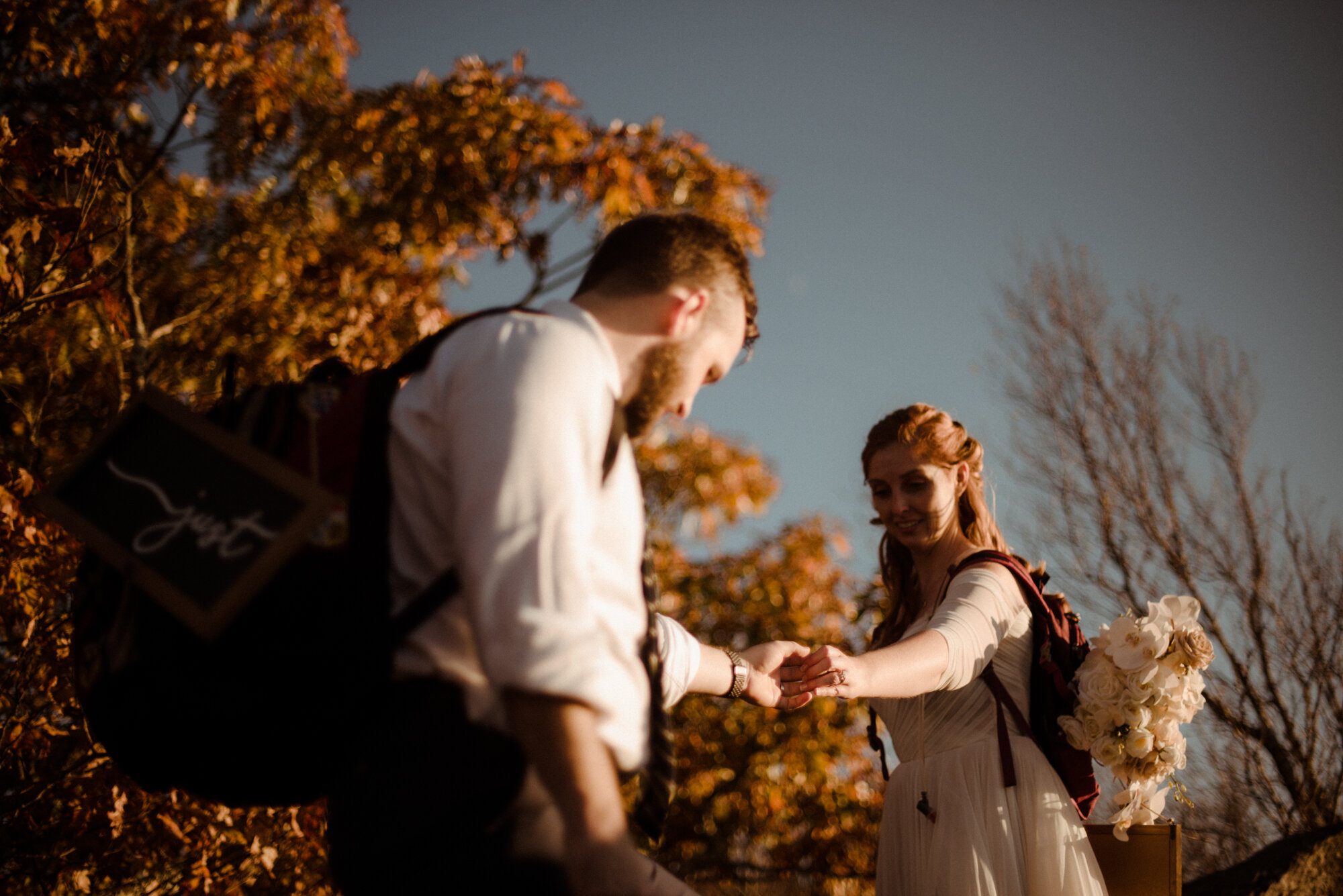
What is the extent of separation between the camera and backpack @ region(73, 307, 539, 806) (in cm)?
94

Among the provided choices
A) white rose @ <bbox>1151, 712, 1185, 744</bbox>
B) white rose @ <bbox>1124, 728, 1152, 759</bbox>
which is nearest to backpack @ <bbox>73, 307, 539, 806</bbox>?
white rose @ <bbox>1124, 728, 1152, 759</bbox>

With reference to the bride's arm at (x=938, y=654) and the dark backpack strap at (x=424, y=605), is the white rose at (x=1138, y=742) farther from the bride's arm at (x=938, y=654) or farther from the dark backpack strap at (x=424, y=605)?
the dark backpack strap at (x=424, y=605)

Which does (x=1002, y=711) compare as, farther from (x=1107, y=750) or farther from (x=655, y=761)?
(x=655, y=761)

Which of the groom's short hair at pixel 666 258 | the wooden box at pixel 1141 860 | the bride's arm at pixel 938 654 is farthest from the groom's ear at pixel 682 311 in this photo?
the wooden box at pixel 1141 860

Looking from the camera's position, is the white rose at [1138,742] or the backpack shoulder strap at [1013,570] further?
the backpack shoulder strap at [1013,570]

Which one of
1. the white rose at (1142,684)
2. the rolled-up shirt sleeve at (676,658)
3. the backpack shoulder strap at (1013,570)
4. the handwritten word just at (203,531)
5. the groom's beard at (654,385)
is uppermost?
the groom's beard at (654,385)

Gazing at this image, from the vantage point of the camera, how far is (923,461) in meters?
2.69

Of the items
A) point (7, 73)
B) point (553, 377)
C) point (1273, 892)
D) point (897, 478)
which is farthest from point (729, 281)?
point (1273, 892)

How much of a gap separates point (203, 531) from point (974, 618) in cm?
178

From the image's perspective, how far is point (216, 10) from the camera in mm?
3941

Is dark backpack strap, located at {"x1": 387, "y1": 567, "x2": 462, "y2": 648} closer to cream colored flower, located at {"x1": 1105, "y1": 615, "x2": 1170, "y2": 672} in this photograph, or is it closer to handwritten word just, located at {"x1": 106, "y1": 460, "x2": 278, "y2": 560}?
handwritten word just, located at {"x1": 106, "y1": 460, "x2": 278, "y2": 560}

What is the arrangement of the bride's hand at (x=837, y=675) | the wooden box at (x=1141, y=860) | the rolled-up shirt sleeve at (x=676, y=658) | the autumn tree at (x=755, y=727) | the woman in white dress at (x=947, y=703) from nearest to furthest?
1. the rolled-up shirt sleeve at (x=676, y=658)
2. the bride's hand at (x=837, y=675)
3. the woman in white dress at (x=947, y=703)
4. the wooden box at (x=1141, y=860)
5. the autumn tree at (x=755, y=727)

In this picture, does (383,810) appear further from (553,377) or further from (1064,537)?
(1064,537)

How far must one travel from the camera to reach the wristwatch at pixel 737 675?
2029 millimetres
